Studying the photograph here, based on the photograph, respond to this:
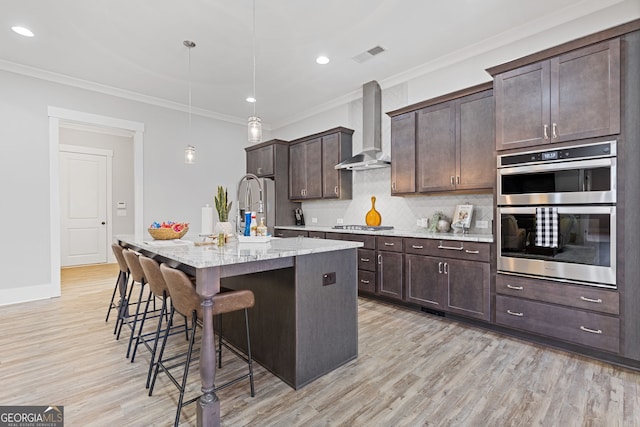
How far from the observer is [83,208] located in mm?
7004

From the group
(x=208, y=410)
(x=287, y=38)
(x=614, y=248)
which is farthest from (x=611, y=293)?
(x=287, y=38)

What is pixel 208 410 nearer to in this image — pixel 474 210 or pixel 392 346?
pixel 392 346

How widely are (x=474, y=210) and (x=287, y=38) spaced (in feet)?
9.44

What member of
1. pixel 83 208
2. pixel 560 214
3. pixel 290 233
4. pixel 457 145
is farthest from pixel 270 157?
pixel 83 208

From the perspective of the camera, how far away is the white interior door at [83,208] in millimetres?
6762

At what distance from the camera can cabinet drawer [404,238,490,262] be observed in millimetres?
3090

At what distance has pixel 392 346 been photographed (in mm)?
2754

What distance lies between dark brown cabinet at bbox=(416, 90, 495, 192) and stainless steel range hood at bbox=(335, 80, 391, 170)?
74 centimetres

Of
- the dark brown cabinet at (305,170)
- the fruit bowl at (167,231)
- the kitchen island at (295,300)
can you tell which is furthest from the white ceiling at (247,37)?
the kitchen island at (295,300)

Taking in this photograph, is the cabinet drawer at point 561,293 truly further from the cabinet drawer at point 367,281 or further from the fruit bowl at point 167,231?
the fruit bowl at point 167,231

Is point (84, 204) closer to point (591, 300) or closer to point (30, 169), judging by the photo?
point (30, 169)

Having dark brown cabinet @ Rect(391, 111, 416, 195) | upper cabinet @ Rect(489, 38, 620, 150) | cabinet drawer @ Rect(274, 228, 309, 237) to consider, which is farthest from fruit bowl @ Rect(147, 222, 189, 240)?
upper cabinet @ Rect(489, 38, 620, 150)

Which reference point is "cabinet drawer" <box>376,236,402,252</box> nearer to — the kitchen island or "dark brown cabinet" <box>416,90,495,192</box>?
"dark brown cabinet" <box>416,90,495,192</box>

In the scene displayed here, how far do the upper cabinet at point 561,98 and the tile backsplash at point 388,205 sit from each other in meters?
0.95
